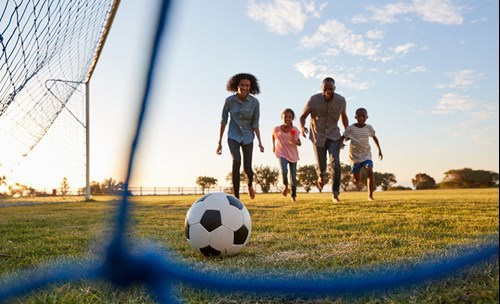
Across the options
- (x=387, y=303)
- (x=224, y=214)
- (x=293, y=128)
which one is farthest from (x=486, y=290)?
(x=293, y=128)

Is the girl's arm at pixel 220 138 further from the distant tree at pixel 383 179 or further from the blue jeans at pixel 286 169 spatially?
the distant tree at pixel 383 179

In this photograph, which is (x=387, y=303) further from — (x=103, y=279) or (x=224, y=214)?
(x=224, y=214)

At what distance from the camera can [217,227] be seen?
2.52 meters

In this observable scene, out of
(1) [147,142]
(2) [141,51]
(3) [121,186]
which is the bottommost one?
(3) [121,186]

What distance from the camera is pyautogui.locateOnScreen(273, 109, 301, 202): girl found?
7559 mm

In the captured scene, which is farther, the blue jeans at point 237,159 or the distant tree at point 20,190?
the distant tree at point 20,190

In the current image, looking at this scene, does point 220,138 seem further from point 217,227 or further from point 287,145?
point 217,227

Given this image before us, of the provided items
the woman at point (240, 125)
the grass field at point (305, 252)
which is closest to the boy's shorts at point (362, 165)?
the woman at point (240, 125)

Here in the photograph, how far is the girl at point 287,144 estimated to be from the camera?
7559 millimetres

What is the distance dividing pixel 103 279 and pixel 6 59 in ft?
7.56

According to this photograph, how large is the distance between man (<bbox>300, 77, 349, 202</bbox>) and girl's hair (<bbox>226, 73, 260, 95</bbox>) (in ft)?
3.18

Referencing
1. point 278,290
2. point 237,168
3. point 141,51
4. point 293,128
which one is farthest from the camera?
point 293,128

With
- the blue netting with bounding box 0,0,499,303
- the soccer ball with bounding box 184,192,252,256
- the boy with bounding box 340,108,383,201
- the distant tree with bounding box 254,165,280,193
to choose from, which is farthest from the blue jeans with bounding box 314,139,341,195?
the distant tree with bounding box 254,165,280,193

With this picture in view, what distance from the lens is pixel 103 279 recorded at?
5.47 feet
